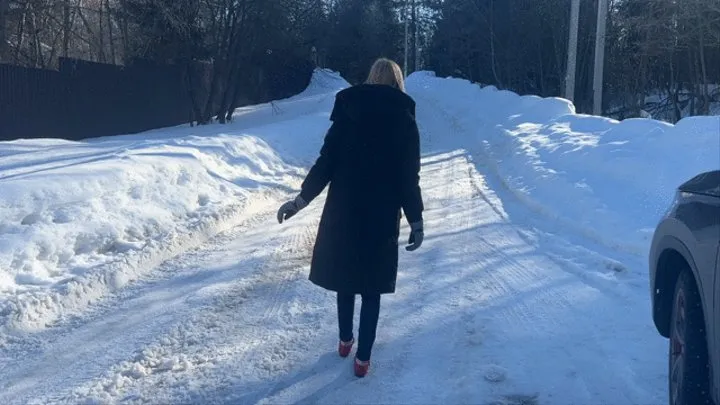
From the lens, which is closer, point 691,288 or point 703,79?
point 691,288

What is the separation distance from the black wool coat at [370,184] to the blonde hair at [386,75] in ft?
0.33

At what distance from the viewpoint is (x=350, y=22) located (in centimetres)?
4522

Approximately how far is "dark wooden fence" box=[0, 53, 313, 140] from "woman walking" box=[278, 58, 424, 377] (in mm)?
17846

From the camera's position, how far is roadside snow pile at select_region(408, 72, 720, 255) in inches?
386

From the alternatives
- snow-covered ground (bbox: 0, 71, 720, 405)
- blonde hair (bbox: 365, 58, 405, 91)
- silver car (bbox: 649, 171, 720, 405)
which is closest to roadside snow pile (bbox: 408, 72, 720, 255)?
snow-covered ground (bbox: 0, 71, 720, 405)

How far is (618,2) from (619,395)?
3295cm

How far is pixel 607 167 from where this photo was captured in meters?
12.5

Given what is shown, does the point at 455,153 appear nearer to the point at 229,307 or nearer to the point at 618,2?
the point at 229,307

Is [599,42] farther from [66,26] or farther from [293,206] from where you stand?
[293,206]

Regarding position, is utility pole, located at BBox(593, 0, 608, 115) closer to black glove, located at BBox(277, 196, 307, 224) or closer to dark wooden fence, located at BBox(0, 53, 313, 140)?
dark wooden fence, located at BBox(0, 53, 313, 140)

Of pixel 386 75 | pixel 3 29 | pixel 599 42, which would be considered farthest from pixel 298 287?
pixel 3 29

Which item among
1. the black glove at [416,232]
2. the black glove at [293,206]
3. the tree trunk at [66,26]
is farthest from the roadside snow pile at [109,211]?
the tree trunk at [66,26]

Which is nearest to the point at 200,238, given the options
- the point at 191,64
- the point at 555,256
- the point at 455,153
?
the point at 555,256

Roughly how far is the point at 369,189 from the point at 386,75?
2.42 feet
